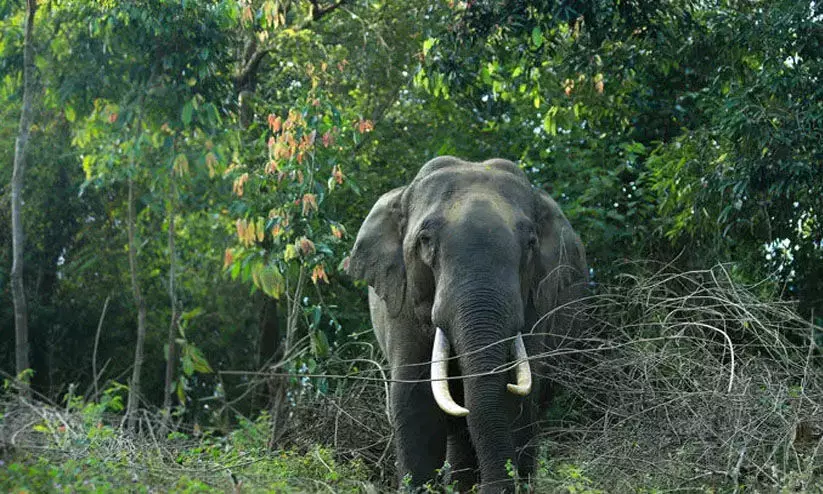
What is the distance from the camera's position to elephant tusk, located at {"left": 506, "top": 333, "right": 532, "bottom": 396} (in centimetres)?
708

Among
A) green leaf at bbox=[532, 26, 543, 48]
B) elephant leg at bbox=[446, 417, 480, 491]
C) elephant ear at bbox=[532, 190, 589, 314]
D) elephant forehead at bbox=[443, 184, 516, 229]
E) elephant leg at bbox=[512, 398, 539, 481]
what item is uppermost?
green leaf at bbox=[532, 26, 543, 48]

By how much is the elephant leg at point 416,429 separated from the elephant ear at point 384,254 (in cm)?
54

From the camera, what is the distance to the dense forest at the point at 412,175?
7422 mm

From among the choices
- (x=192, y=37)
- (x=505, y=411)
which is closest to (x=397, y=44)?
(x=192, y=37)

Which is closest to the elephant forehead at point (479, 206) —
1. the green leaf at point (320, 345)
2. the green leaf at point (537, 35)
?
the green leaf at point (320, 345)

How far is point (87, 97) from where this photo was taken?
15.4 m

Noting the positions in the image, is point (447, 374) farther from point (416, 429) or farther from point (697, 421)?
point (697, 421)

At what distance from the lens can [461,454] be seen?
8.73 metres

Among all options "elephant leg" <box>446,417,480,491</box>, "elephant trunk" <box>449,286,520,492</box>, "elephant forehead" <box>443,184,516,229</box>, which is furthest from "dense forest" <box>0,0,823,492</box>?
"elephant forehead" <box>443,184,516,229</box>

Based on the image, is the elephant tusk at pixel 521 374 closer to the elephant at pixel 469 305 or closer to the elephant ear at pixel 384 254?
the elephant at pixel 469 305

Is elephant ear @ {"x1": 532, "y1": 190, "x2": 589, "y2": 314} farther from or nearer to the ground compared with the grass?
farther from the ground

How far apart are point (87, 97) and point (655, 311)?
350 inches

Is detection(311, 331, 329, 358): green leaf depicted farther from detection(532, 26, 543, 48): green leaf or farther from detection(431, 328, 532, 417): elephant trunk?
detection(532, 26, 543, 48): green leaf

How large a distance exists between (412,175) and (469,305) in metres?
7.68
